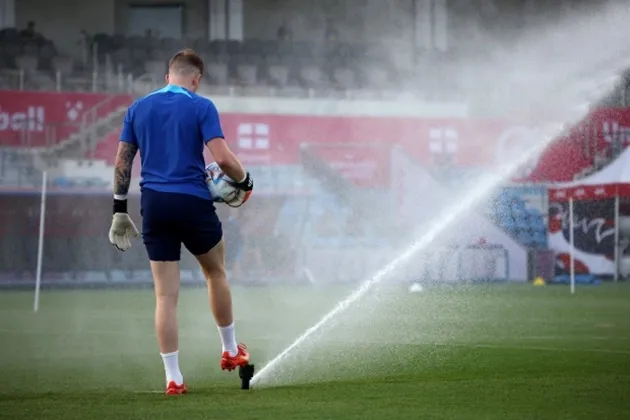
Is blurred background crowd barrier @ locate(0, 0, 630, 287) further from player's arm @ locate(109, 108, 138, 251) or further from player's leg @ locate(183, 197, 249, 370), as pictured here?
player's arm @ locate(109, 108, 138, 251)

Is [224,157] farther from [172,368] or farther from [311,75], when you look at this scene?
[311,75]

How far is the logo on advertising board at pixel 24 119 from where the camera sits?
86.7 feet

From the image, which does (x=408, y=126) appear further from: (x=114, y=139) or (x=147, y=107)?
(x=147, y=107)

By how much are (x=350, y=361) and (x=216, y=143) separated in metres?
2.67

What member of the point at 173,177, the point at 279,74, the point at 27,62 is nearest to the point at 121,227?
the point at 173,177

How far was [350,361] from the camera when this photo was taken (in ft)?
30.8

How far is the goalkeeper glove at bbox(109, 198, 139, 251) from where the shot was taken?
7511 millimetres

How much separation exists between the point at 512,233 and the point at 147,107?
21004 millimetres

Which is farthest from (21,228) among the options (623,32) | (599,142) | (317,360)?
(317,360)

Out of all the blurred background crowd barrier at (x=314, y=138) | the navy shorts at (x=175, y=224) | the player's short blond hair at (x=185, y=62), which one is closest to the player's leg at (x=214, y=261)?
the navy shorts at (x=175, y=224)

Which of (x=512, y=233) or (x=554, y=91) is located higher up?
(x=554, y=91)

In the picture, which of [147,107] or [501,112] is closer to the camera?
[147,107]

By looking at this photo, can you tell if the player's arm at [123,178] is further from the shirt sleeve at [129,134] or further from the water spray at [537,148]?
the water spray at [537,148]

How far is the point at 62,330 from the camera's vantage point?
13.8 m
